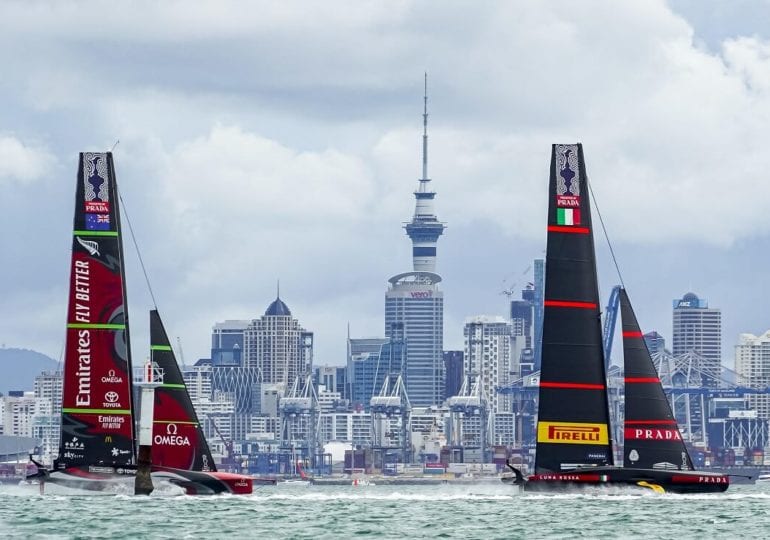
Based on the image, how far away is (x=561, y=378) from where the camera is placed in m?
56.5

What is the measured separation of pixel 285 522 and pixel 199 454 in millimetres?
7362

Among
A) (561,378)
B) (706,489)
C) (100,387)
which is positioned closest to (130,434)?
(100,387)

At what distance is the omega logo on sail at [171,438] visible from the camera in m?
56.6

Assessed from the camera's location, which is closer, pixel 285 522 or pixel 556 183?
pixel 285 522

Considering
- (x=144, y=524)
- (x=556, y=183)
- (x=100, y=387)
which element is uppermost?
(x=556, y=183)

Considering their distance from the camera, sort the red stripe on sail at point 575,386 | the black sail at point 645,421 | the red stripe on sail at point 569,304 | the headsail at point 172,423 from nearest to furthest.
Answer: the red stripe on sail at point 569,304
the red stripe on sail at point 575,386
the headsail at point 172,423
the black sail at point 645,421

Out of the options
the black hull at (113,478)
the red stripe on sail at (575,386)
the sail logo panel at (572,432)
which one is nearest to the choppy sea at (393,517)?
the black hull at (113,478)

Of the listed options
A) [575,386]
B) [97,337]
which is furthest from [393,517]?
[97,337]

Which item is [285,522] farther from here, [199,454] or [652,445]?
[652,445]

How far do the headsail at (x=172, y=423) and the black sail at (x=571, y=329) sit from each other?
30.6 ft

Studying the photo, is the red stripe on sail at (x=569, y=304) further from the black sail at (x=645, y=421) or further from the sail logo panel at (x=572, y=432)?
Answer: the sail logo panel at (x=572, y=432)

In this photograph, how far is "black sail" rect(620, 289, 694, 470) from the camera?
187 feet

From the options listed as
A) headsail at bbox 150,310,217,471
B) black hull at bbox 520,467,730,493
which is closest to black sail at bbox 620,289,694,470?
black hull at bbox 520,467,730,493

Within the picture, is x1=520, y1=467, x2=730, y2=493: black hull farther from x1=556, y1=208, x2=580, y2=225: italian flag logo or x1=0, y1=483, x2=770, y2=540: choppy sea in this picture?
x1=556, y1=208, x2=580, y2=225: italian flag logo
